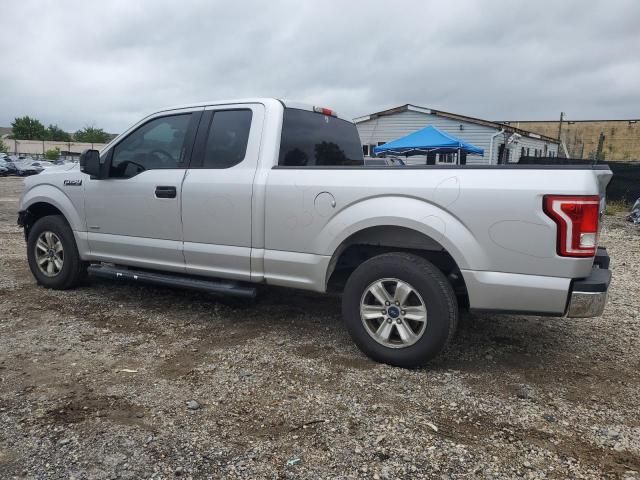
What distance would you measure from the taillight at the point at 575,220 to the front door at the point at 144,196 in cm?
295

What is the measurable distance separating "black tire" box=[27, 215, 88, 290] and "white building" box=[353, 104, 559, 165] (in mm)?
18258

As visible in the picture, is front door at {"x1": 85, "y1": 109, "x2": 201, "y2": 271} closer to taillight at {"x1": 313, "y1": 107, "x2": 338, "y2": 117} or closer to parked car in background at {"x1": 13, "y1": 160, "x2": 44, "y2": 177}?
taillight at {"x1": 313, "y1": 107, "x2": 338, "y2": 117}

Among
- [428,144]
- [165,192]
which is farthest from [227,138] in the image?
[428,144]

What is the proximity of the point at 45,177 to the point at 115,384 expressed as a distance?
3.05 metres

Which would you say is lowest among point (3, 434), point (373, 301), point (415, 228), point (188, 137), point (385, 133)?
point (3, 434)

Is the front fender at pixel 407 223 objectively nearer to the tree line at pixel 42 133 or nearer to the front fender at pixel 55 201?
the front fender at pixel 55 201

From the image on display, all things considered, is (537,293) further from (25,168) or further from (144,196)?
(25,168)

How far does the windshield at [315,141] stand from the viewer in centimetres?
416

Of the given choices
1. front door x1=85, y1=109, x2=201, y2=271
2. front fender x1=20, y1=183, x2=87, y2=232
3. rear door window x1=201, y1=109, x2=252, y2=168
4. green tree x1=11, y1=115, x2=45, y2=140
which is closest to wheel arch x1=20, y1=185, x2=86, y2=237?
front fender x1=20, y1=183, x2=87, y2=232

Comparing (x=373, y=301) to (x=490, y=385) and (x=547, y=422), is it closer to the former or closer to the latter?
(x=490, y=385)

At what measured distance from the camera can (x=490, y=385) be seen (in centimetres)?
332

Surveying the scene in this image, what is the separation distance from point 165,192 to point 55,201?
5.15 ft

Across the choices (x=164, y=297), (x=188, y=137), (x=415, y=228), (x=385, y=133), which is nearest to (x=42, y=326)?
(x=164, y=297)

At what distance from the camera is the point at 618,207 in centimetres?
1498
